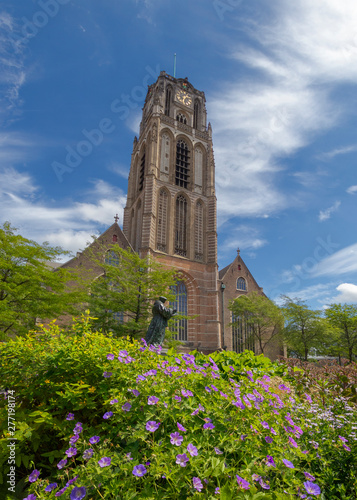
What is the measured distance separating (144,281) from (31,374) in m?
13.6

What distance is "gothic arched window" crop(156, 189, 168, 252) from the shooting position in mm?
31084

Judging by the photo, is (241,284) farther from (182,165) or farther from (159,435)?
(159,435)

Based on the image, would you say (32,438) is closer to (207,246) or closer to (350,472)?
(350,472)

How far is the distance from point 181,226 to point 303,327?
55.5ft

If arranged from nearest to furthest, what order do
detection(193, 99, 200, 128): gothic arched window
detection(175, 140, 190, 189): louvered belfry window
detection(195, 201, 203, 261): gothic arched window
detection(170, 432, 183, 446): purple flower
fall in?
detection(170, 432, 183, 446): purple flower
detection(195, 201, 203, 261): gothic arched window
detection(175, 140, 190, 189): louvered belfry window
detection(193, 99, 200, 128): gothic arched window

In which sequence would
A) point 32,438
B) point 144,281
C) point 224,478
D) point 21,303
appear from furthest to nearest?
point 144,281 < point 21,303 < point 32,438 < point 224,478

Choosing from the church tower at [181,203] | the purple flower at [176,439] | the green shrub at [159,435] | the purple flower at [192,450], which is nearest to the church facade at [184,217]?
the church tower at [181,203]

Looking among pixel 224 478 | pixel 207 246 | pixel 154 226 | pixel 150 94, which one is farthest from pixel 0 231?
pixel 150 94

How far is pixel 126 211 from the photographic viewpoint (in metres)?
37.2

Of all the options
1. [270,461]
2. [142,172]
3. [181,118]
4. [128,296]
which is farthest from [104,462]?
[181,118]

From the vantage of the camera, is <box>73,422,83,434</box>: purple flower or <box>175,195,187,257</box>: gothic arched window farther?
<box>175,195,187,257</box>: gothic arched window

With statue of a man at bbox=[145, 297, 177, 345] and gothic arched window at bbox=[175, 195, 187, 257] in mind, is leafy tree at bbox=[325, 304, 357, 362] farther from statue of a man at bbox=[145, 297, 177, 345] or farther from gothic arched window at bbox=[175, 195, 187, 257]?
statue of a man at bbox=[145, 297, 177, 345]

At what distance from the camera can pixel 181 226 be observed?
33.6 m

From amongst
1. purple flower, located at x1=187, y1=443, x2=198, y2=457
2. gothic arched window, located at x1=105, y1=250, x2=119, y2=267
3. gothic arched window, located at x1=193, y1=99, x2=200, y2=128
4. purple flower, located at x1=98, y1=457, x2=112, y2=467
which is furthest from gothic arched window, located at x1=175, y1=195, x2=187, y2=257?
purple flower, located at x1=98, y1=457, x2=112, y2=467
